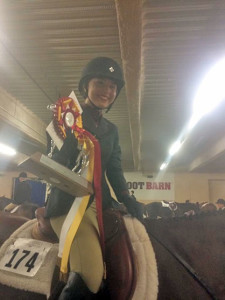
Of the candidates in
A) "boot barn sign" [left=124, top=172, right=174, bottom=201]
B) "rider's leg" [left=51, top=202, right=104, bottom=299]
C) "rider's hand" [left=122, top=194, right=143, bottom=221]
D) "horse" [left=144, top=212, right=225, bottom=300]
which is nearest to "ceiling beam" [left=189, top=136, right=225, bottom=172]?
"boot barn sign" [left=124, top=172, right=174, bottom=201]

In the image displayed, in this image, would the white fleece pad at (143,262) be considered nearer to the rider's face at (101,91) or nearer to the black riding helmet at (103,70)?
the rider's face at (101,91)

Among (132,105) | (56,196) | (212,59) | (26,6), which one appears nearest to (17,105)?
(132,105)

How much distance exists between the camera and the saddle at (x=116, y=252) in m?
1.52

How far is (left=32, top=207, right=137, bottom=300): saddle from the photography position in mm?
1521

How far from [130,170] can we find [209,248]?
14.6 m

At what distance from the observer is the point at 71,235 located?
4.80 feet

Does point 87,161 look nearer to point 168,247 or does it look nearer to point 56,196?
point 56,196

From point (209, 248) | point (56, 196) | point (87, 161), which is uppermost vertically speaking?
point (87, 161)

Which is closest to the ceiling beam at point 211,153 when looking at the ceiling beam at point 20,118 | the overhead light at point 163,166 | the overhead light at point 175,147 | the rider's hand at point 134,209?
the overhead light at point 175,147

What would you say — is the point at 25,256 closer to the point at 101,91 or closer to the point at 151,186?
the point at 101,91

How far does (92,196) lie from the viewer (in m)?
1.66

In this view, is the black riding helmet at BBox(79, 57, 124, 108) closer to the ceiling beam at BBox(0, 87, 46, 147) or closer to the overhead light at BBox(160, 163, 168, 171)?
the ceiling beam at BBox(0, 87, 46, 147)

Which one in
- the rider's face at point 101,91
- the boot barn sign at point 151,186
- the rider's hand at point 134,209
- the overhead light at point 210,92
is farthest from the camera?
the boot barn sign at point 151,186

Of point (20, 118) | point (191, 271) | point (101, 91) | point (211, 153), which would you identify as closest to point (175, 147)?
point (211, 153)
